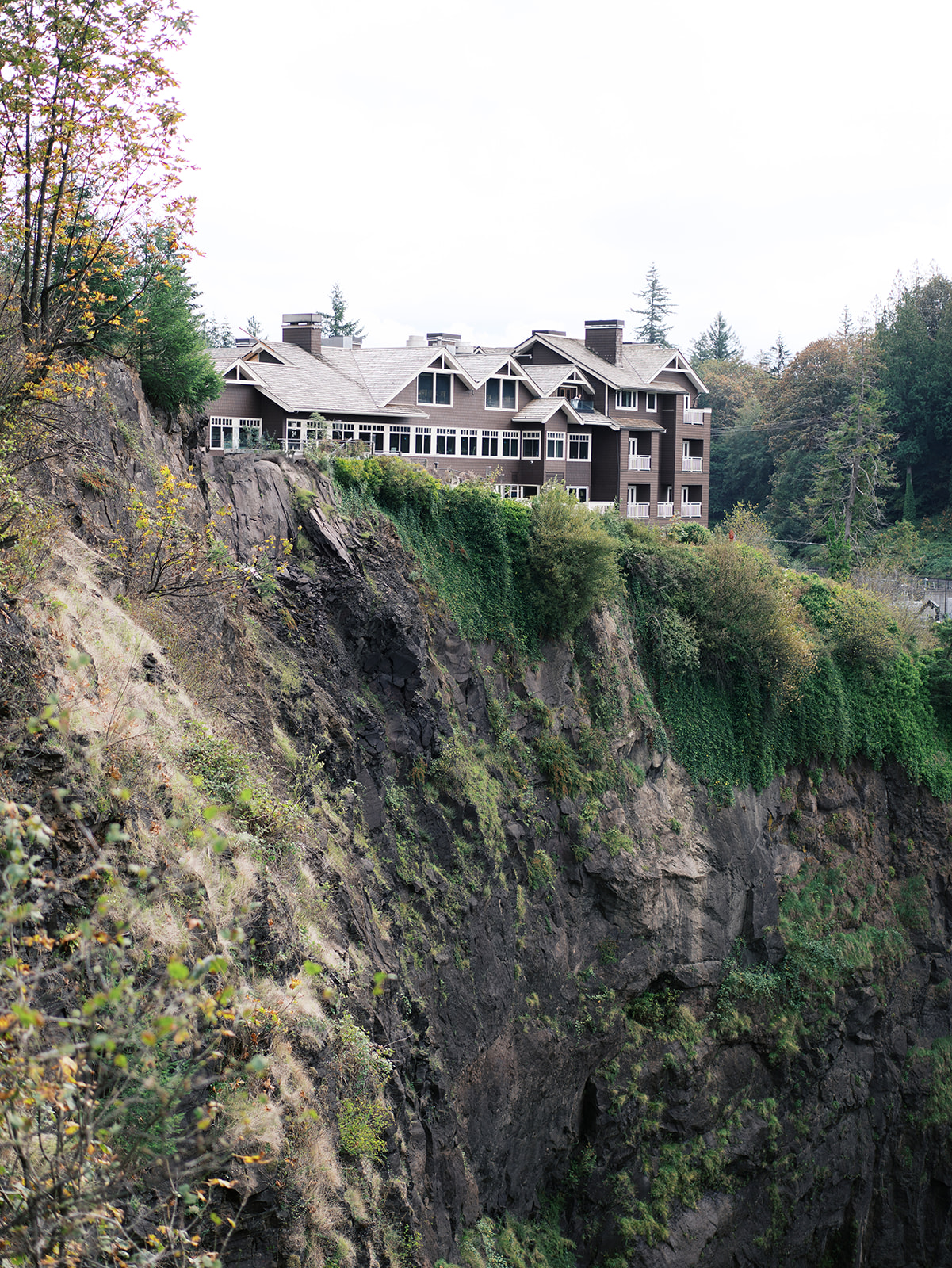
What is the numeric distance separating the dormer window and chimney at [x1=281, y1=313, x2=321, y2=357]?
6.82 meters

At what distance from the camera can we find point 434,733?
888 inches

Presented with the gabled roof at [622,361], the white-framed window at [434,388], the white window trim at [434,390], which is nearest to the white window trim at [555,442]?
the gabled roof at [622,361]

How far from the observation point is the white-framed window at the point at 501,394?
40.4 metres

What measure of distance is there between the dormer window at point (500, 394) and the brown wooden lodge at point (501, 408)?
5cm

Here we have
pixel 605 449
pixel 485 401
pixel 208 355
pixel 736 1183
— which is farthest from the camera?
pixel 605 449

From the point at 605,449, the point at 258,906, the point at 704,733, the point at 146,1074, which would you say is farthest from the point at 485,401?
the point at 146,1074

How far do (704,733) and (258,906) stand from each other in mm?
19502

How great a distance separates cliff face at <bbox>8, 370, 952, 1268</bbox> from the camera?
18000mm

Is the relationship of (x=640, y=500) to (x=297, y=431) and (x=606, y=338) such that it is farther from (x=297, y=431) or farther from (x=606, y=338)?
(x=297, y=431)

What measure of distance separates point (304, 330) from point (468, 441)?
26.1 ft

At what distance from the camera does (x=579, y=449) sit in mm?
44062

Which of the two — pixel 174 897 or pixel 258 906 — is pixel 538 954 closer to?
pixel 258 906

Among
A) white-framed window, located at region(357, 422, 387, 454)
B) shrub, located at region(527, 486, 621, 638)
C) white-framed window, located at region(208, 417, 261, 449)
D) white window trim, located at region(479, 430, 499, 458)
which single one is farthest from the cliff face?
white window trim, located at region(479, 430, 499, 458)

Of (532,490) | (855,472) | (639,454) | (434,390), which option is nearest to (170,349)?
(434,390)
